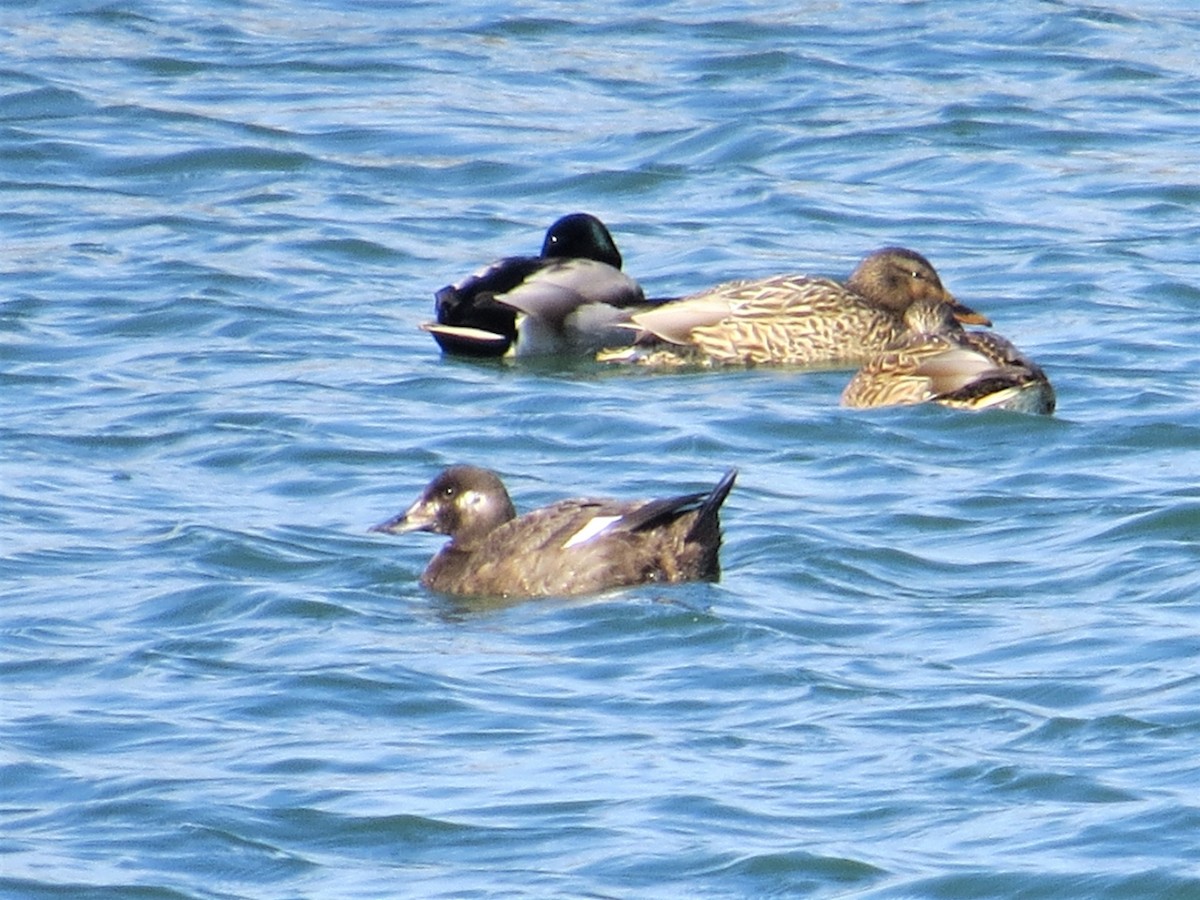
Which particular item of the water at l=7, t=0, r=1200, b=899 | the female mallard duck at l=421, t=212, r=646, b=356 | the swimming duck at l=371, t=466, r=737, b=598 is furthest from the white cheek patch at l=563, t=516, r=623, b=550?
the female mallard duck at l=421, t=212, r=646, b=356

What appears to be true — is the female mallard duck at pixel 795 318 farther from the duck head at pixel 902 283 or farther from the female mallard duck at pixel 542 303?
the female mallard duck at pixel 542 303

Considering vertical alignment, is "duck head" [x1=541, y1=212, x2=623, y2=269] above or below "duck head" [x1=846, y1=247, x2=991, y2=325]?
above

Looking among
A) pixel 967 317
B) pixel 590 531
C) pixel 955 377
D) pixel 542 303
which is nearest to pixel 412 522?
pixel 590 531

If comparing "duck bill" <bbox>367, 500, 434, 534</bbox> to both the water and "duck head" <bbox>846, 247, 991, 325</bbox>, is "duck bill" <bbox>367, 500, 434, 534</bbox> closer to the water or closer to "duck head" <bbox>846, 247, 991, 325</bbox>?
the water

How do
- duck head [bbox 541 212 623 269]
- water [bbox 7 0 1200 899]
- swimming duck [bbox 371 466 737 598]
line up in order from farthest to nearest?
duck head [bbox 541 212 623 269]
swimming duck [bbox 371 466 737 598]
water [bbox 7 0 1200 899]

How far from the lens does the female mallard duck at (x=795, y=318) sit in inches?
520

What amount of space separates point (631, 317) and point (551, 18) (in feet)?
23.7

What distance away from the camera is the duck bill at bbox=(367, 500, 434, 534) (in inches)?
377

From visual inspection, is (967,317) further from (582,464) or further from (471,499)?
(471,499)

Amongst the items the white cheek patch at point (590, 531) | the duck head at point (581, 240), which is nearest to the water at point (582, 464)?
the white cheek patch at point (590, 531)

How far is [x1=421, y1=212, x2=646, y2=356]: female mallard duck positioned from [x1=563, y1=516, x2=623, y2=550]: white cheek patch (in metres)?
3.86

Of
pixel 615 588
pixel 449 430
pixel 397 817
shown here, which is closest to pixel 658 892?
pixel 397 817

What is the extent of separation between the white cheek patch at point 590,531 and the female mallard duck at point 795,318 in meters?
4.03

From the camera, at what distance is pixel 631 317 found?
43.5 ft
